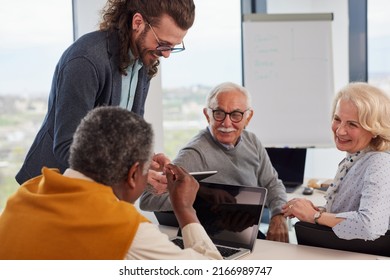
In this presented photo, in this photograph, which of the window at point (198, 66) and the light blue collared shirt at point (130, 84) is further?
the window at point (198, 66)

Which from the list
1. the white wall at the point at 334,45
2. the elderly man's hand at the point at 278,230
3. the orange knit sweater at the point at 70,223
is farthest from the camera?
the white wall at the point at 334,45

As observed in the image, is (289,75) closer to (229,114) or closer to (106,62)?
(229,114)

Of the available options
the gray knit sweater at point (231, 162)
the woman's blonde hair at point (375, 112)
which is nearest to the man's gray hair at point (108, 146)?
the woman's blonde hair at point (375, 112)

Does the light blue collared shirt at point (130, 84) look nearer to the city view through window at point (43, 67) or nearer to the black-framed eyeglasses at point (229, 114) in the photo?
the black-framed eyeglasses at point (229, 114)

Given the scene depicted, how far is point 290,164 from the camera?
3449 mm

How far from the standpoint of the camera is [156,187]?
2.00 meters

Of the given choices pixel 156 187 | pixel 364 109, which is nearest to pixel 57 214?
pixel 156 187

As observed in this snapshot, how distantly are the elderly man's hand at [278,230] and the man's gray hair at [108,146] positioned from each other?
46.4 inches

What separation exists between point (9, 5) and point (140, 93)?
60.9 inches

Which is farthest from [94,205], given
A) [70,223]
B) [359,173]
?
[359,173]

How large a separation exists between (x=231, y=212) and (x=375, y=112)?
0.68 metres

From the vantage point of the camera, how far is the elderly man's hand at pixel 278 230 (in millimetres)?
2371

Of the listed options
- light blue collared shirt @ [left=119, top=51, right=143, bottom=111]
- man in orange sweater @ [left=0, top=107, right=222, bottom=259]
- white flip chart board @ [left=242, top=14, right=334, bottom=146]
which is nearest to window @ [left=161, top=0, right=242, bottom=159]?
white flip chart board @ [left=242, top=14, right=334, bottom=146]

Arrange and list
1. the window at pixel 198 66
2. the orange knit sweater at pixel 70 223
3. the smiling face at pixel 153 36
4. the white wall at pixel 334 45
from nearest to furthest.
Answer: the orange knit sweater at pixel 70 223 → the smiling face at pixel 153 36 → the window at pixel 198 66 → the white wall at pixel 334 45
